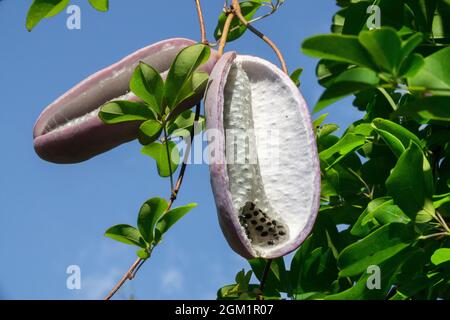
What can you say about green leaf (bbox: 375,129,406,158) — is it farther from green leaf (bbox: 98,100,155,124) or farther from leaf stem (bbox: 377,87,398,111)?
green leaf (bbox: 98,100,155,124)

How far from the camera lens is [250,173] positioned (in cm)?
94

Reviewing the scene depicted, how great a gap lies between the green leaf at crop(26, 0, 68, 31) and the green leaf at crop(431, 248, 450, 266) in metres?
0.65

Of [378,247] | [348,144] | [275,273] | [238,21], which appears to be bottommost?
[275,273]

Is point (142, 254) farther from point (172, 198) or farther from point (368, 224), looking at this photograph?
point (368, 224)

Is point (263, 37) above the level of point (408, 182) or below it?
above

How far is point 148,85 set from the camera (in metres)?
0.95

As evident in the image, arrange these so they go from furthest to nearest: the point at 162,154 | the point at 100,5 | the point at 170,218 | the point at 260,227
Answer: the point at 162,154 < the point at 100,5 < the point at 170,218 < the point at 260,227

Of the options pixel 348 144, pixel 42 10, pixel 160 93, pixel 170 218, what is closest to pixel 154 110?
pixel 160 93

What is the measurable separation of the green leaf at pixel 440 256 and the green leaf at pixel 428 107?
1.10 feet

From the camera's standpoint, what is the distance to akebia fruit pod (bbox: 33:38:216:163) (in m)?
1.00

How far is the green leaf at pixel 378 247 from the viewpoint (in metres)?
0.96

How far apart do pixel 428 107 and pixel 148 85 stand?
0.41 m
